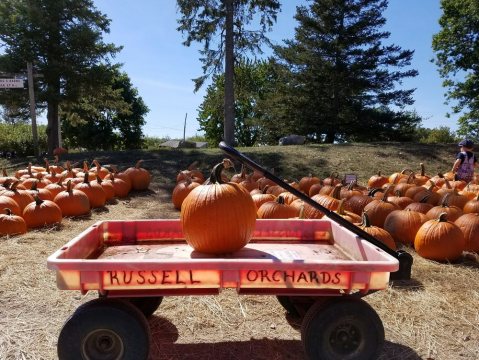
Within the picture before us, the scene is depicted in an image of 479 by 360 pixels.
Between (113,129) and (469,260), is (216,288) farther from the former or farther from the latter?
(113,129)

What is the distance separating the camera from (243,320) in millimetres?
3438

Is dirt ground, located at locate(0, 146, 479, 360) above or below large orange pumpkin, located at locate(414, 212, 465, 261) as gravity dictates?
below

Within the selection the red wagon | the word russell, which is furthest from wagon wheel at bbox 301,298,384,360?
the word russell

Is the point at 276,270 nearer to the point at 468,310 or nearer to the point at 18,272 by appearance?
the point at 468,310

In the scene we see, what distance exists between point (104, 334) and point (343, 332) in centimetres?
→ 146

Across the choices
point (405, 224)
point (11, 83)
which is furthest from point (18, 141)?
point (405, 224)

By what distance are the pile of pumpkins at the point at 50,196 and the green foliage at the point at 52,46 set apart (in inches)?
409

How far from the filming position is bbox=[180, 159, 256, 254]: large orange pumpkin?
287 centimetres

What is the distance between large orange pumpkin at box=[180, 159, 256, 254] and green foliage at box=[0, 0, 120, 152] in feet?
55.4

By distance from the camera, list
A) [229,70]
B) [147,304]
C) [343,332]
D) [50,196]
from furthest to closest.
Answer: [229,70] < [50,196] < [147,304] < [343,332]

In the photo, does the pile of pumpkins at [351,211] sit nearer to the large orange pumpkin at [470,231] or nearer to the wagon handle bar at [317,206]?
the large orange pumpkin at [470,231]

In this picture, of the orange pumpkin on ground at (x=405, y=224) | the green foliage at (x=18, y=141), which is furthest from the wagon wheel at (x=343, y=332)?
the green foliage at (x=18, y=141)

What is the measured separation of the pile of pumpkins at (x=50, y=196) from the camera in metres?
6.00

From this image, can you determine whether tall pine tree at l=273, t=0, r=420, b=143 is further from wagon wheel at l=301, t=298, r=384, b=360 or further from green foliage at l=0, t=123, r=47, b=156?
wagon wheel at l=301, t=298, r=384, b=360
